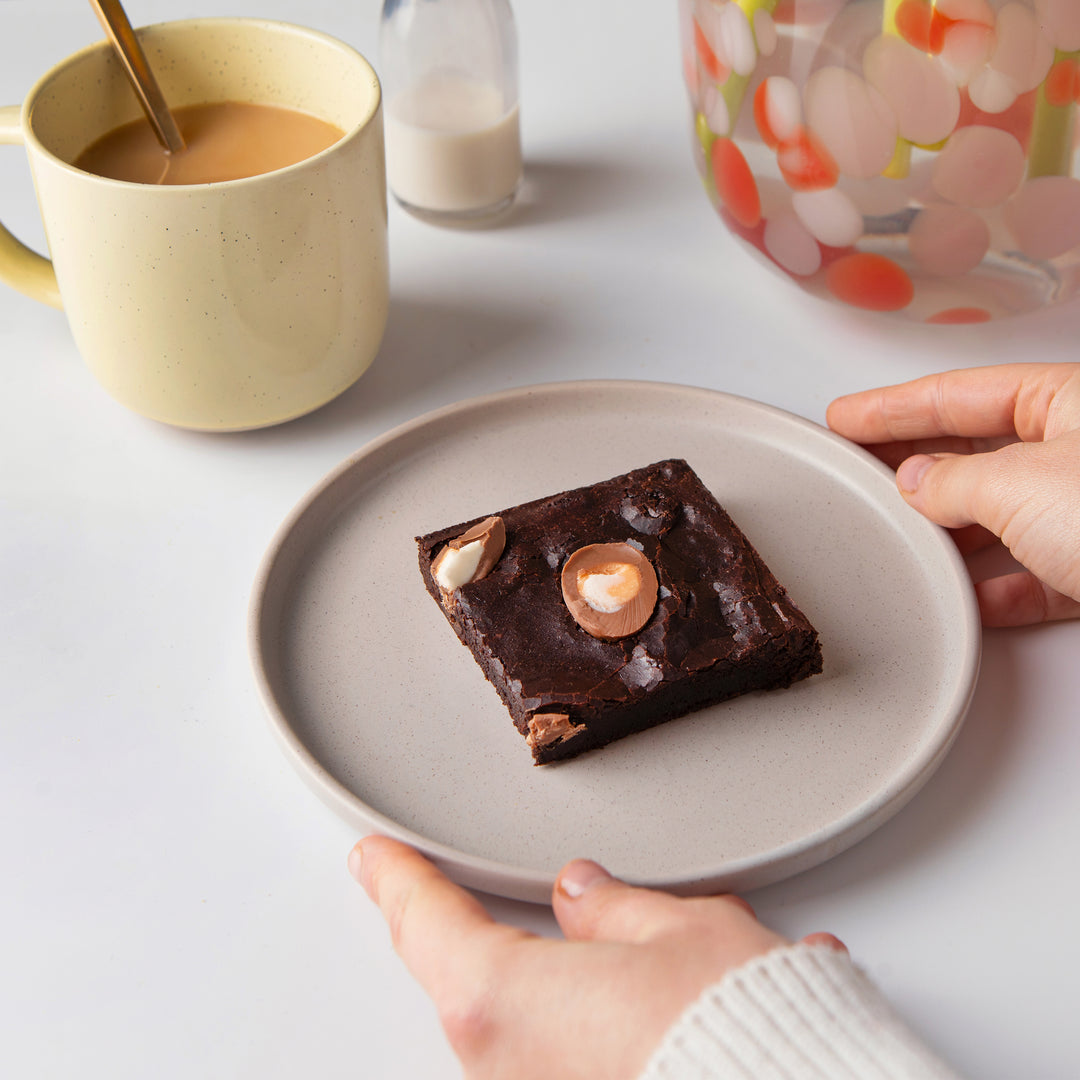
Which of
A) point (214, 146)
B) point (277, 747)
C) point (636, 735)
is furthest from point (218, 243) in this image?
point (636, 735)

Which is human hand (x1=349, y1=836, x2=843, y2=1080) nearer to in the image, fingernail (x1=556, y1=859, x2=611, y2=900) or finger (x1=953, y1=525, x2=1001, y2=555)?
fingernail (x1=556, y1=859, x2=611, y2=900)

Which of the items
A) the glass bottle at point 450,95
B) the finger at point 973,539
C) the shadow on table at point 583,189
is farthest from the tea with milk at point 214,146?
the finger at point 973,539

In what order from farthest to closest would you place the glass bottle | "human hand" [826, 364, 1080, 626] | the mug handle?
the glass bottle
the mug handle
"human hand" [826, 364, 1080, 626]

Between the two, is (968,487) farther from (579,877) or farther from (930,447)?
(579,877)

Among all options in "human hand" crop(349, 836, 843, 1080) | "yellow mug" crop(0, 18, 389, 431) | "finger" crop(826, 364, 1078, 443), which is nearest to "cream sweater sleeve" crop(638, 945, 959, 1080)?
"human hand" crop(349, 836, 843, 1080)

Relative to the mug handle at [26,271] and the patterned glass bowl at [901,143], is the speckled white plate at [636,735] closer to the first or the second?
the patterned glass bowl at [901,143]

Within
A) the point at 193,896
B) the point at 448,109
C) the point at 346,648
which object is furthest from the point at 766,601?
the point at 448,109
